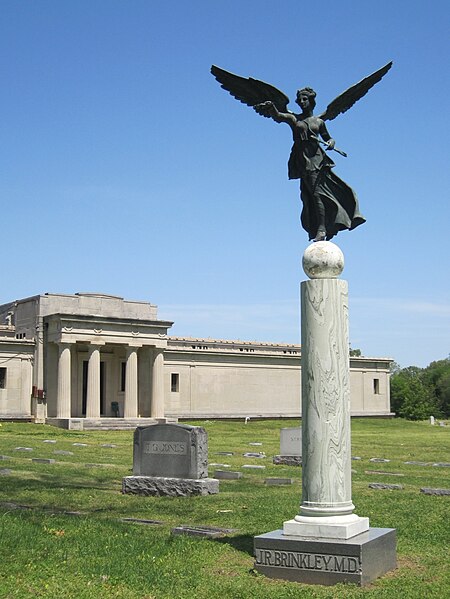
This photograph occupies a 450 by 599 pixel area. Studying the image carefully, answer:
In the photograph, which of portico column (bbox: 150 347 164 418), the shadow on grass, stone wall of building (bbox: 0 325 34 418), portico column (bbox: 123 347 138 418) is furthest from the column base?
portico column (bbox: 150 347 164 418)

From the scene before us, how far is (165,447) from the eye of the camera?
57.3ft

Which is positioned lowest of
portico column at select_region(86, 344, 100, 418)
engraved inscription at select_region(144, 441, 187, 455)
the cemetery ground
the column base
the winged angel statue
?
the cemetery ground

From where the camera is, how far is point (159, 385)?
186 ft

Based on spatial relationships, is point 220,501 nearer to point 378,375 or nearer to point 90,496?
point 90,496

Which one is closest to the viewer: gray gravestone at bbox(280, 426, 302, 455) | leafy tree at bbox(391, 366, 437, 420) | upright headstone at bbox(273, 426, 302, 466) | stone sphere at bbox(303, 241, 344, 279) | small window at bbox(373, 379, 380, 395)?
stone sphere at bbox(303, 241, 344, 279)

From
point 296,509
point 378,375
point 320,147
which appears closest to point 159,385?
point 378,375

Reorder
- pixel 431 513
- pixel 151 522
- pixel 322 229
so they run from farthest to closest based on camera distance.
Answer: pixel 431 513, pixel 151 522, pixel 322 229

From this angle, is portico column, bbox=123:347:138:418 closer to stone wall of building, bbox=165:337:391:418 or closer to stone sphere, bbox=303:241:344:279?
stone wall of building, bbox=165:337:391:418

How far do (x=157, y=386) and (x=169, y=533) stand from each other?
44947 millimetres

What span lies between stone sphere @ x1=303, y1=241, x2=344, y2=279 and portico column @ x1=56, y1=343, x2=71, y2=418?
43682mm

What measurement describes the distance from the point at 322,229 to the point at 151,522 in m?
5.61

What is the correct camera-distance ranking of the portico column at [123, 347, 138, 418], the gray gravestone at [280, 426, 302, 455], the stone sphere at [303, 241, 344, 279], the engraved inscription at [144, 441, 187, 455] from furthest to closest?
the portico column at [123, 347, 138, 418]
the gray gravestone at [280, 426, 302, 455]
the engraved inscription at [144, 441, 187, 455]
the stone sphere at [303, 241, 344, 279]

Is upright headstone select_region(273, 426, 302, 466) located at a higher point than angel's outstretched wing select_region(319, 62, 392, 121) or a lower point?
lower

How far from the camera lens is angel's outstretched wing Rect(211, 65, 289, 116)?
10898 millimetres
